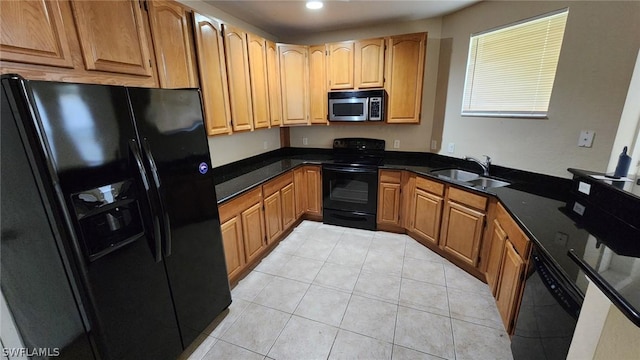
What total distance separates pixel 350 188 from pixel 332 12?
201 centimetres

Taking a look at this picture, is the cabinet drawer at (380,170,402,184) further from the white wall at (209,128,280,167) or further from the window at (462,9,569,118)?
the white wall at (209,128,280,167)

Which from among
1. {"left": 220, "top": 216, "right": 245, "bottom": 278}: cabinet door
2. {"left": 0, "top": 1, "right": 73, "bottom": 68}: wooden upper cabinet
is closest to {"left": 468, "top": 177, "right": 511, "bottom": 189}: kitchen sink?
{"left": 220, "top": 216, "right": 245, "bottom": 278}: cabinet door

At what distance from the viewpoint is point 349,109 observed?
322 centimetres

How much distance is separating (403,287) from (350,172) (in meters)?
1.44

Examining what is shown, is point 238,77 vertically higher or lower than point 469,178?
higher

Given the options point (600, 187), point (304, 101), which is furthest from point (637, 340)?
point (304, 101)

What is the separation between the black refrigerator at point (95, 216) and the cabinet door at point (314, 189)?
191 cm

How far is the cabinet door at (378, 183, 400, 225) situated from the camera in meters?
3.09

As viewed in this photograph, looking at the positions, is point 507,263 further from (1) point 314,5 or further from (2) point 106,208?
(1) point 314,5

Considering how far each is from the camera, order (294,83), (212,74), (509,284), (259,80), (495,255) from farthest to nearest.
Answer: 1. (294,83)
2. (259,80)
3. (212,74)
4. (495,255)
5. (509,284)

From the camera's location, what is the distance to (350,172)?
3154 millimetres

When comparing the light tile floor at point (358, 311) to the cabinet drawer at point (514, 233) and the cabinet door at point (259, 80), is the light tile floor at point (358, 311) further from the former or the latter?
the cabinet door at point (259, 80)

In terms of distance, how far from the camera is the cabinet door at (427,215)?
2.64 m

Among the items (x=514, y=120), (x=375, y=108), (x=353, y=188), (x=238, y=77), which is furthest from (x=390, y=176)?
(x=238, y=77)
